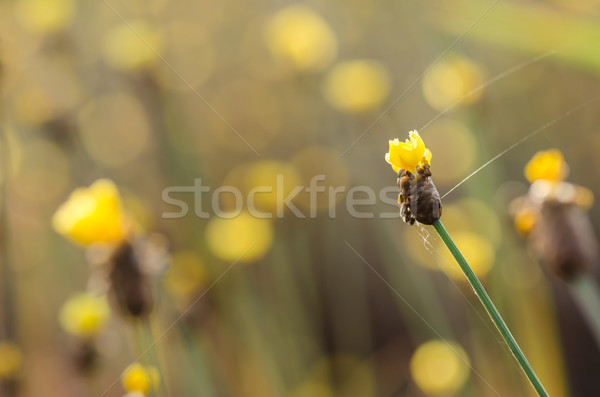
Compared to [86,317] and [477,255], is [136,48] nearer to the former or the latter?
[86,317]

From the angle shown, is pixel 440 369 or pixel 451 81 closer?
pixel 440 369

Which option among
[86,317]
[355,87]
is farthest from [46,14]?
[86,317]

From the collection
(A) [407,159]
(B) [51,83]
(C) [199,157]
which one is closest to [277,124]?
(C) [199,157]

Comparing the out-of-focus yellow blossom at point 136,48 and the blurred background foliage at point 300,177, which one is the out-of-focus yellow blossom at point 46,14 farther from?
the out-of-focus yellow blossom at point 136,48

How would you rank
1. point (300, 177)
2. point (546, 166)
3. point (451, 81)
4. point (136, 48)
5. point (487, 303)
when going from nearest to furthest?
1. point (487, 303)
2. point (546, 166)
3. point (451, 81)
4. point (136, 48)
5. point (300, 177)

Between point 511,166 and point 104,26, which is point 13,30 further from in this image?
point 511,166

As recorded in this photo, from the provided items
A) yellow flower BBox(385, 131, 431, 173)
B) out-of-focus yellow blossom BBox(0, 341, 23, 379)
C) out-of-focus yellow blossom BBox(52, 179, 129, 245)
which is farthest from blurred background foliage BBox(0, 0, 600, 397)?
yellow flower BBox(385, 131, 431, 173)
